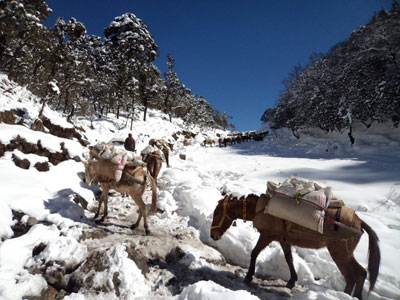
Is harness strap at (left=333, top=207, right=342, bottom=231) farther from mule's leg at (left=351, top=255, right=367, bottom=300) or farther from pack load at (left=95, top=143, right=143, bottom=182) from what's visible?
pack load at (left=95, top=143, right=143, bottom=182)

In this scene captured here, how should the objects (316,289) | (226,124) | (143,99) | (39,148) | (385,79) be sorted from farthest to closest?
(226,124), (143,99), (385,79), (39,148), (316,289)

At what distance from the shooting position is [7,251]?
2.68 m

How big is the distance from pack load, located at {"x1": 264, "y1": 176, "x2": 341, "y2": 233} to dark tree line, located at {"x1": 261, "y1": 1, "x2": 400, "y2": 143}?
17.9m

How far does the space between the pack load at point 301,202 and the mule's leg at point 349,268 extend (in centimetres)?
47

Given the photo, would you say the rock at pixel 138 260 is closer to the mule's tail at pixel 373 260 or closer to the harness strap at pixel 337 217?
the harness strap at pixel 337 217

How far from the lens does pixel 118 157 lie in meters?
Answer: 4.42

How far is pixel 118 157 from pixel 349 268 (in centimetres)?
461

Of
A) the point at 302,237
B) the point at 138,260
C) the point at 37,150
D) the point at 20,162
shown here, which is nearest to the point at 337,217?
the point at 302,237

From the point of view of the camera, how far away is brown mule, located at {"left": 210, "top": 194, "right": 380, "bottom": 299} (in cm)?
271

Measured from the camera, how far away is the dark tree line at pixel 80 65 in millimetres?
12445

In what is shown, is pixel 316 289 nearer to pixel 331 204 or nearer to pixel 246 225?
pixel 331 204

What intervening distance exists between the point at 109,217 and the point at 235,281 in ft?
10.9

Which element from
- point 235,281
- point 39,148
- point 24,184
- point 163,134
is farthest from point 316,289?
point 163,134

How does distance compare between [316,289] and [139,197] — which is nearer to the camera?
[316,289]
